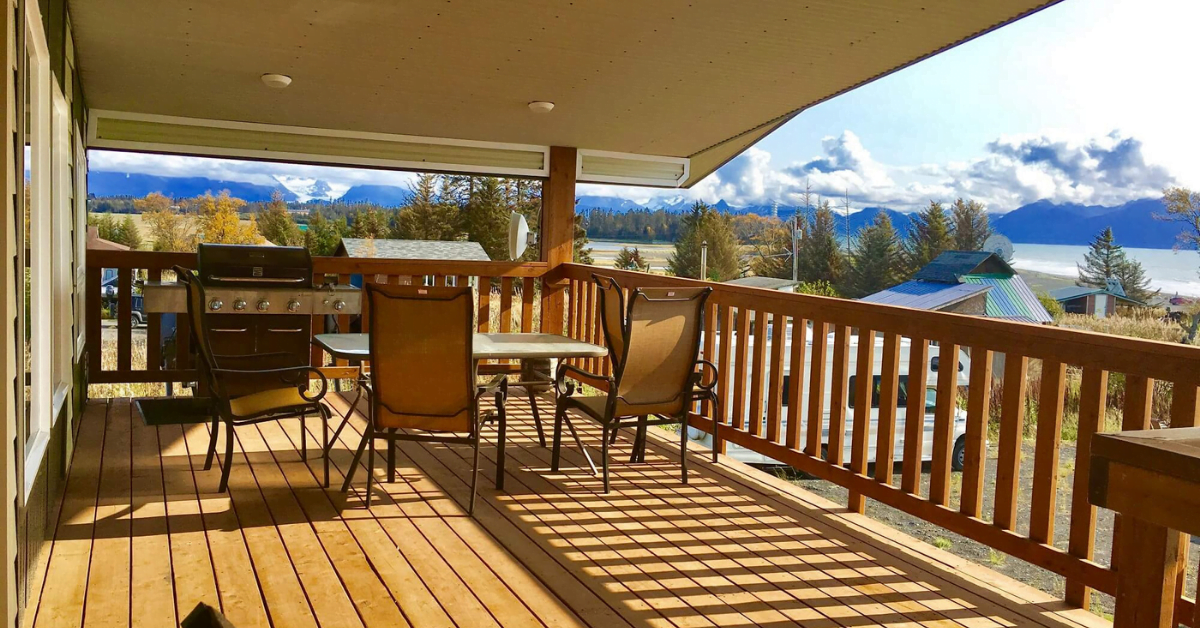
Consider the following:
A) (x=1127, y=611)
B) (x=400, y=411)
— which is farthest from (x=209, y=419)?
(x=1127, y=611)

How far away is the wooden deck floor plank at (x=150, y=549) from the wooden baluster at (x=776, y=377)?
8.85 ft

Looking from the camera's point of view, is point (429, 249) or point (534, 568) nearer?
point (534, 568)

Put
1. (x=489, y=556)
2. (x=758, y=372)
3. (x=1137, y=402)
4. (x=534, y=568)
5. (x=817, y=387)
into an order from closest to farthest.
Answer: (x=1137, y=402), (x=534, y=568), (x=489, y=556), (x=817, y=387), (x=758, y=372)

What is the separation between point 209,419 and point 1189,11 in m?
46.8

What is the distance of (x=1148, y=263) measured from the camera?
98.5 ft

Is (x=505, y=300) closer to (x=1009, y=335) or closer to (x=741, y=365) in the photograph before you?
(x=741, y=365)

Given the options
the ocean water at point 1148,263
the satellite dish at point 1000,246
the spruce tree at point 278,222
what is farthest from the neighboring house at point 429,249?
the satellite dish at point 1000,246

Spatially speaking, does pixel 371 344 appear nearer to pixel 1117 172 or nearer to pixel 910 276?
pixel 910 276

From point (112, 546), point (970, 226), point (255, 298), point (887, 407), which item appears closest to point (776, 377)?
point (887, 407)

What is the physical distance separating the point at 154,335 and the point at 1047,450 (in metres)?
5.47

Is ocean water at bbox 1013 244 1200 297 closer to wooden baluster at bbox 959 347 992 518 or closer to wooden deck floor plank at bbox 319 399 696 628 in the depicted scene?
wooden baluster at bbox 959 347 992 518

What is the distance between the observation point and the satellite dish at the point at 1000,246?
34.6 m

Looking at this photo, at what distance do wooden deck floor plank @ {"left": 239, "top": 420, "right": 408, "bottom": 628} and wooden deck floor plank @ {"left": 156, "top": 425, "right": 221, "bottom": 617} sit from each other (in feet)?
0.96

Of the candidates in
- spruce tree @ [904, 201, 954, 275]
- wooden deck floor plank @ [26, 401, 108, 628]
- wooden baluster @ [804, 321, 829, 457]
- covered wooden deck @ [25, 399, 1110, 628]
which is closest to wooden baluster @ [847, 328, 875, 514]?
covered wooden deck @ [25, 399, 1110, 628]
